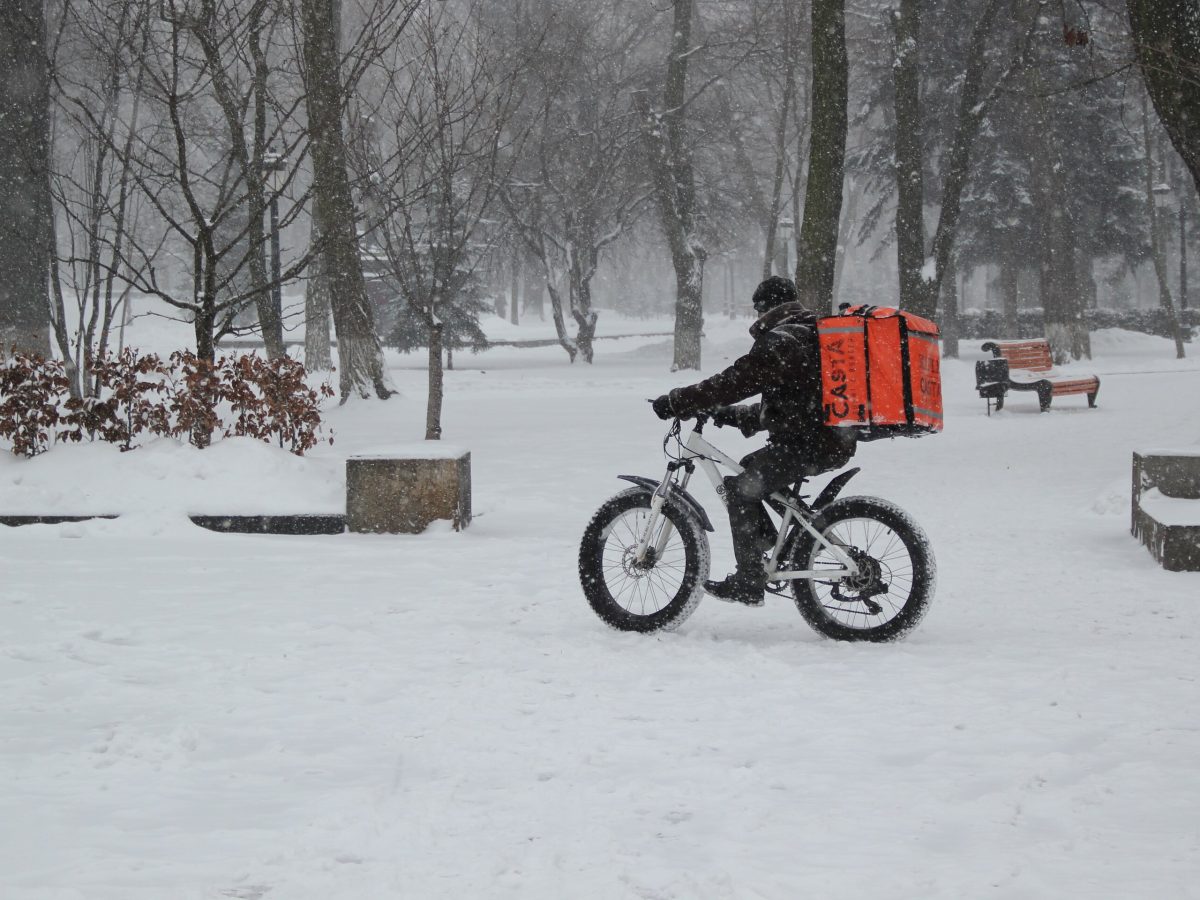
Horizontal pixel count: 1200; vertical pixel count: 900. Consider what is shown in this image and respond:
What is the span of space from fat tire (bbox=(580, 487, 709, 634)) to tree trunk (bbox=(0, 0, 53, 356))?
8641 mm

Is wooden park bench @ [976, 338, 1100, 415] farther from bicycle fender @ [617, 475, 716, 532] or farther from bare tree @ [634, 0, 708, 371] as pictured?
bicycle fender @ [617, 475, 716, 532]

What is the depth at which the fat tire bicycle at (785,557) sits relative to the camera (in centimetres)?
Answer: 572

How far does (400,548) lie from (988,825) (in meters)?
5.73

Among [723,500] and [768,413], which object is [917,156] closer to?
[768,413]

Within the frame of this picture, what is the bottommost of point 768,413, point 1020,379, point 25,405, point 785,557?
point 785,557

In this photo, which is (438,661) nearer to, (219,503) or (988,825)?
(988,825)

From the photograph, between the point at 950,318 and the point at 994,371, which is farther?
the point at 950,318

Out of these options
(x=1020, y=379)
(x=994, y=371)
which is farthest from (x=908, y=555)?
(x=1020, y=379)

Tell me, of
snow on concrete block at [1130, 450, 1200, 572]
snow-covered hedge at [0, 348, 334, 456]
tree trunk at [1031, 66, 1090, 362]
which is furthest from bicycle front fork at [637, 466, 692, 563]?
tree trunk at [1031, 66, 1090, 362]

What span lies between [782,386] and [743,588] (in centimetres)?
100

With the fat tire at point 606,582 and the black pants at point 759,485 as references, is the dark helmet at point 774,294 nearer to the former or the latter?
the black pants at point 759,485

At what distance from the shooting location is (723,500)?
19.4 feet

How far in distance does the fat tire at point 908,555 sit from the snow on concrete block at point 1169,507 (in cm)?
290


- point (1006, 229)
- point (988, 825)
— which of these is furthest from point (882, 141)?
point (988, 825)
